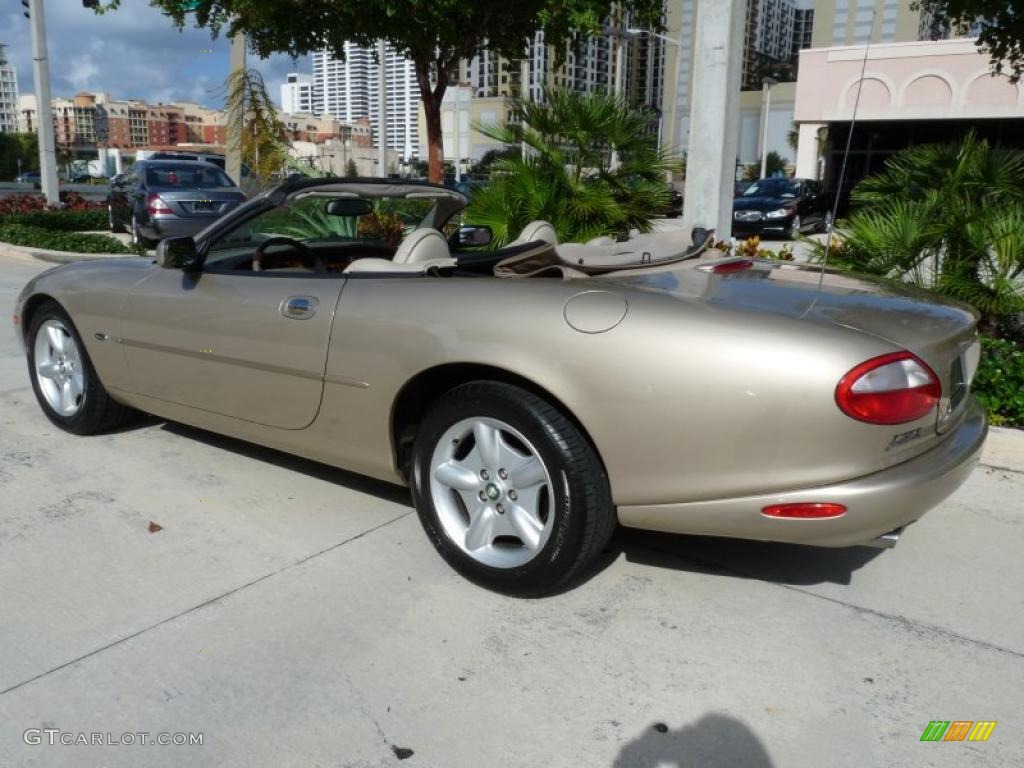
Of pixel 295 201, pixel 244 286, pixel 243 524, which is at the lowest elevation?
pixel 243 524

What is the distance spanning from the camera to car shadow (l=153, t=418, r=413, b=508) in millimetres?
4199

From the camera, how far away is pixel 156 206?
1513 centimetres

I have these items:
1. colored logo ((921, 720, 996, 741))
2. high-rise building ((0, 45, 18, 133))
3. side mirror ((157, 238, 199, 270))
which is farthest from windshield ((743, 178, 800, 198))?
high-rise building ((0, 45, 18, 133))

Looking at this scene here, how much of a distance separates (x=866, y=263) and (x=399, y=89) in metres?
88.8

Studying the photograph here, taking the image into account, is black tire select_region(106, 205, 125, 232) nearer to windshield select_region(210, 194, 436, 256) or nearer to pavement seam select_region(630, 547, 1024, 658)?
windshield select_region(210, 194, 436, 256)

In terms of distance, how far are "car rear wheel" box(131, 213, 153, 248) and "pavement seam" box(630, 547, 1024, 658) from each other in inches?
519

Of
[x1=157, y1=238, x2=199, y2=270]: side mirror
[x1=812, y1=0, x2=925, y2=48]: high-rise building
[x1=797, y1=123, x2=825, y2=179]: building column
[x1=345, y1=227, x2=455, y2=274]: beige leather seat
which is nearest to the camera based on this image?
[x1=345, y1=227, x2=455, y2=274]: beige leather seat

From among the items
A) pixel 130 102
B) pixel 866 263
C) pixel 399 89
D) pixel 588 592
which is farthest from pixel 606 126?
pixel 130 102

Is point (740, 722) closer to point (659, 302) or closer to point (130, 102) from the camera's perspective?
point (659, 302)

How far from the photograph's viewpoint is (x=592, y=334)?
9.48 feet

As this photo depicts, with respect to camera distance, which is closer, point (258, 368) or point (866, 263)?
point (258, 368)

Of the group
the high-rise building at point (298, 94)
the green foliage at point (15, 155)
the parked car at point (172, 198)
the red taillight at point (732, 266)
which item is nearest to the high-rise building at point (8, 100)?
the green foliage at point (15, 155)

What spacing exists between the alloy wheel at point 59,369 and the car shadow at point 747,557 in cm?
295

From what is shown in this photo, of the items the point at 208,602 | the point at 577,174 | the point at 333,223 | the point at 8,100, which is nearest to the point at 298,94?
the point at 8,100
